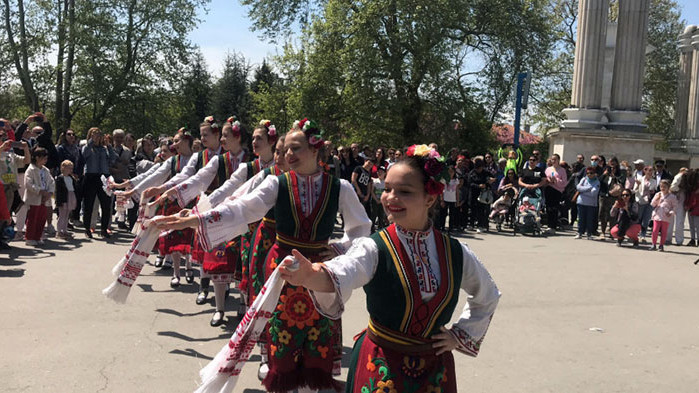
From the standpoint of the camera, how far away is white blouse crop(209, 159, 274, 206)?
223 inches

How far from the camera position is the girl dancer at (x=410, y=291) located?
2.86 meters

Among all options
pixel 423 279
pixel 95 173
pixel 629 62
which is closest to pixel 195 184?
pixel 423 279

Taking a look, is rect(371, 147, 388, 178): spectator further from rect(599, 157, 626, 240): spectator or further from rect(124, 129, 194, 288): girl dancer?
rect(124, 129, 194, 288): girl dancer

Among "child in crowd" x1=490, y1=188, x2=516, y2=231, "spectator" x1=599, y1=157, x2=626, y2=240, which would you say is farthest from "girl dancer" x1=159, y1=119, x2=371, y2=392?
"spectator" x1=599, y1=157, x2=626, y2=240

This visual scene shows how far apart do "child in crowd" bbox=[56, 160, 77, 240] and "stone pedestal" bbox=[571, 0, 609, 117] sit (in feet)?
52.3

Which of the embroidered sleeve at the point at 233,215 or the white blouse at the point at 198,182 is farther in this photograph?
the white blouse at the point at 198,182

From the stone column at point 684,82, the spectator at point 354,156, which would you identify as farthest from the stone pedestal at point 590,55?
the stone column at point 684,82

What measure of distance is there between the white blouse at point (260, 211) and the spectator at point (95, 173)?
9.63 meters

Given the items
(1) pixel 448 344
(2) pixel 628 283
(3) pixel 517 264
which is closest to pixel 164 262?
(3) pixel 517 264

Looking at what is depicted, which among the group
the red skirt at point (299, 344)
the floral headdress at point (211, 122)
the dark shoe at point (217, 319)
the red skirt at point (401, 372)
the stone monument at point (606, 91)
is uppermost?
the stone monument at point (606, 91)

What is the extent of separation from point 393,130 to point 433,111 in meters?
1.98

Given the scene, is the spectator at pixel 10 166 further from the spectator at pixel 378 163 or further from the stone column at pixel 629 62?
the stone column at pixel 629 62

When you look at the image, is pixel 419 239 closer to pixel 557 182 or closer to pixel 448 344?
pixel 448 344

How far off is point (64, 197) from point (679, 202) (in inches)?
561
